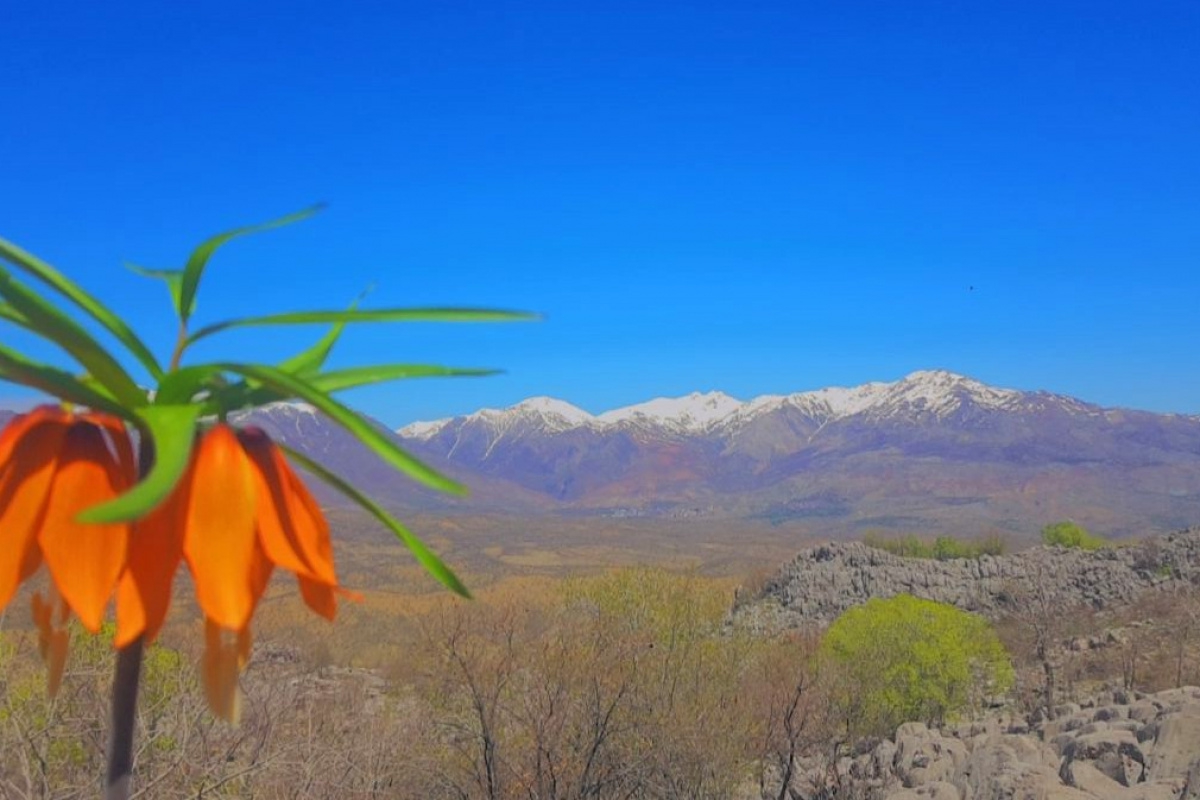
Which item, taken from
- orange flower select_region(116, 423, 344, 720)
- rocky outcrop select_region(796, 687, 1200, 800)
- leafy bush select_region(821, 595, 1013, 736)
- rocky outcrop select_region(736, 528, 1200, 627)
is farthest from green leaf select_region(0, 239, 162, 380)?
rocky outcrop select_region(736, 528, 1200, 627)

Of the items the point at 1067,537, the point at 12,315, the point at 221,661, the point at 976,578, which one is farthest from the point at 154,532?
the point at 1067,537

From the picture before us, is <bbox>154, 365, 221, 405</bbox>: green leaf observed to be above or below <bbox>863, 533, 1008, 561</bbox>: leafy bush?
above

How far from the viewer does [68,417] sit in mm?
1040

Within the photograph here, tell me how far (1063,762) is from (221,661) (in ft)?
43.0

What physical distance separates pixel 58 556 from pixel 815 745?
1722cm

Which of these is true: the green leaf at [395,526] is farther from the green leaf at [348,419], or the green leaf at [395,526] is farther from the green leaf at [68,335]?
the green leaf at [68,335]

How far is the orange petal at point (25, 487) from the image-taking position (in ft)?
3.30

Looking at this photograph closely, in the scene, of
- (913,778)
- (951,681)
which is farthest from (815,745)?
(951,681)

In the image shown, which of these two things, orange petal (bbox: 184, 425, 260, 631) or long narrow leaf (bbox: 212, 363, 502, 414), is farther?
long narrow leaf (bbox: 212, 363, 502, 414)

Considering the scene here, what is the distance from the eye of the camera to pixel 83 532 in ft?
3.27

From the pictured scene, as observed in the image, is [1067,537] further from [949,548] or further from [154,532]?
[154,532]

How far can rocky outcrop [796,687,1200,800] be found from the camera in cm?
1066

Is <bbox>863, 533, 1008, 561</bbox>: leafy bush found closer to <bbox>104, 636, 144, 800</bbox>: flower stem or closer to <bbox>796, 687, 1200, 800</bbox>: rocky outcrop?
<bbox>796, 687, 1200, 800</bbox>: rocky outcrop

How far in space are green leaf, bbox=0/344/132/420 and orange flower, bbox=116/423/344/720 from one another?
11cm
